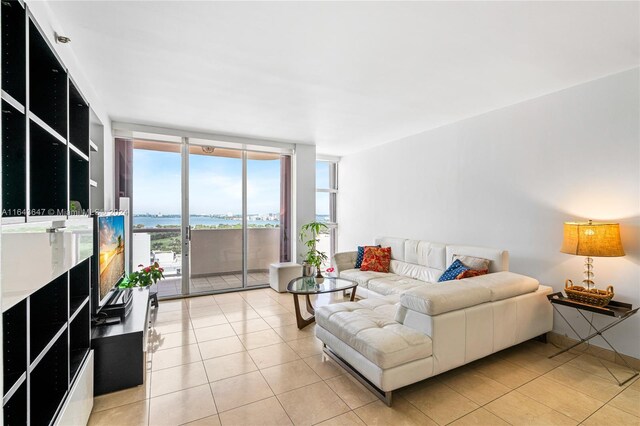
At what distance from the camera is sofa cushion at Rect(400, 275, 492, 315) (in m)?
2.24

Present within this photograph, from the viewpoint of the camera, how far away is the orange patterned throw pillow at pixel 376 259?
477 cm

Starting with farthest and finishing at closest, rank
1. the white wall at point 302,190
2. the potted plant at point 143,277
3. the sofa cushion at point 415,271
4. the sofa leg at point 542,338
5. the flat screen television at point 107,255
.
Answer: the white wall at point 302,190 < the sofa cushion at point 415,271 < the potted plant at point 143,277 < the sofa leg at point 542,338 < the flat screen television at point 107,255

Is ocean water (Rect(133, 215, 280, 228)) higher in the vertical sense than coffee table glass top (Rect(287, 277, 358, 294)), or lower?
higher

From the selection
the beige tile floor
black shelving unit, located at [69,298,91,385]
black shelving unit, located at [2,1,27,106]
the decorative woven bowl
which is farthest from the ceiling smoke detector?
the decorative woven bowl

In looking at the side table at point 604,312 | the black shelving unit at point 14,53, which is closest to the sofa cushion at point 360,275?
the side table at point 604,312

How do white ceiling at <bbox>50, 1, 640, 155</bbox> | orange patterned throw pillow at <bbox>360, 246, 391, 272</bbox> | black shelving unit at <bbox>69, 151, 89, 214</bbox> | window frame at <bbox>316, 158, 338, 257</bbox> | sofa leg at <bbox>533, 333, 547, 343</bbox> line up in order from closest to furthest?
white ceiling at <bbox>50, 1, 640, 155</bbox>, black shelving unit at <bbox>69, 151, 89, 214</bbox>, sofa leg at <bbox>533, 333, 547, 343</bbox>, orange patterned throw pillow at <bbox>360, 246, 391, 272</bbox>, window frame at <bbox>316, 158, 338, 257</bbox>

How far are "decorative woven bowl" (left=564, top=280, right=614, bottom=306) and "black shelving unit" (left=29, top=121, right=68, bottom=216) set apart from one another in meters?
3.97

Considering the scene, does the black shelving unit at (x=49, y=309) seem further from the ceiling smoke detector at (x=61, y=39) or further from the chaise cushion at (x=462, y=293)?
the chaise cushion at (x=462, y=293)

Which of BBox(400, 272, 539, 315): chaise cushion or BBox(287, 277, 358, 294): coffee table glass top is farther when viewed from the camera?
BBox(287, 277, 358, 294): coffee table glass top

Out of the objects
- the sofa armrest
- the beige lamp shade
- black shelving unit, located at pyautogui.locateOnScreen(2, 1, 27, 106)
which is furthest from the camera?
the sofa armrest

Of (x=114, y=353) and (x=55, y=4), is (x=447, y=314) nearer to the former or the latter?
(x=114, y=353)

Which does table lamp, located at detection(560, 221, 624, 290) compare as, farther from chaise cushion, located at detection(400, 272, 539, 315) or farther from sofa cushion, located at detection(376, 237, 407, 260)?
sofa cushion, located at detection(376, 237, 407, 260)

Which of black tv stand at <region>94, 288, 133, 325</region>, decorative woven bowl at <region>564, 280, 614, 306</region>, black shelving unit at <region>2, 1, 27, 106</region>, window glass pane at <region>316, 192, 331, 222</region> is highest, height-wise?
black shelving unit at <region>2, 1, 27, 106</region>

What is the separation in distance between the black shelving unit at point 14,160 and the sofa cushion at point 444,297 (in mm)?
2302
